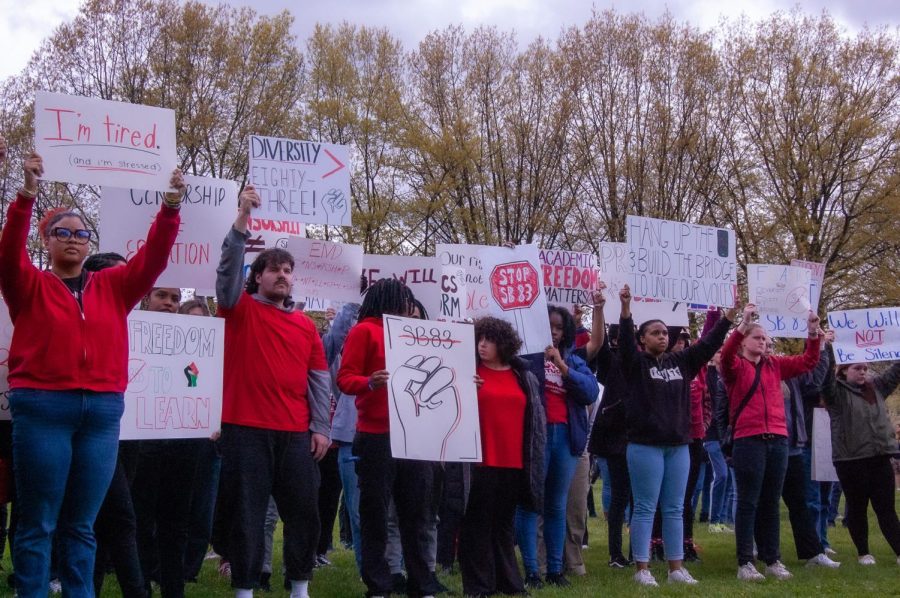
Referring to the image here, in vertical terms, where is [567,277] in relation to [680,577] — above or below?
above

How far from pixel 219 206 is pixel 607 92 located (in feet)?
73.8

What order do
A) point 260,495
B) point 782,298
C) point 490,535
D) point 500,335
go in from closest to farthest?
point 260,495 → point 490,535 → point 500,335 → point 782,298

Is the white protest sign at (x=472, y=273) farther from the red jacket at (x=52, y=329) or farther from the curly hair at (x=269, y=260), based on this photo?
the red jacket at (x=52, y=329)

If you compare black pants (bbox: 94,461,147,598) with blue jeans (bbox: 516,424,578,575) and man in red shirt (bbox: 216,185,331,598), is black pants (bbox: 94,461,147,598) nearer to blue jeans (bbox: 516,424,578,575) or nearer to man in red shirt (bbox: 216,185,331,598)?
man in red shirt (bbox: 216,185,331,598)

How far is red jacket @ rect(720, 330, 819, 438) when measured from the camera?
25.6 feet

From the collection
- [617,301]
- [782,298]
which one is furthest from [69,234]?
[782,298]

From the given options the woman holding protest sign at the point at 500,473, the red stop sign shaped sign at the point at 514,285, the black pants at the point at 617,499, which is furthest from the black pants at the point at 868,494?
the woman holding protest sign at the point at 500,473

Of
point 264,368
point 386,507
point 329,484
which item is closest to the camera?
point 264,368

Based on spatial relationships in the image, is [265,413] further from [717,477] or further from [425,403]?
[717,477]

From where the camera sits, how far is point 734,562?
8.67m

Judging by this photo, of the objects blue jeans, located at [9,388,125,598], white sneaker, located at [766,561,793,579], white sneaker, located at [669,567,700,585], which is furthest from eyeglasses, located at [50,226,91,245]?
white sneaker, located at [766,561,793,579]

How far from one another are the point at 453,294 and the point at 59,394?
12.7 ft

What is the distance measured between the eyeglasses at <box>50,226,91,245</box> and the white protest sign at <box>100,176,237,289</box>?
177cm

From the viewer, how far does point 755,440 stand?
7820mm
